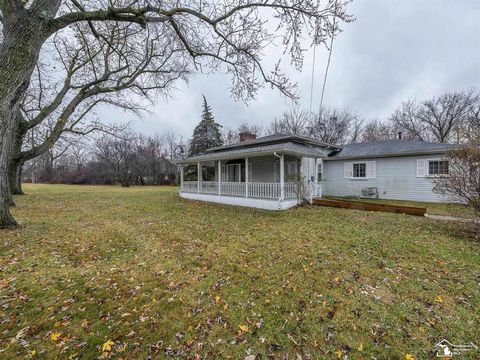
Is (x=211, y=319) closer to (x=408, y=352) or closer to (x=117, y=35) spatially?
(x=408, y=352)

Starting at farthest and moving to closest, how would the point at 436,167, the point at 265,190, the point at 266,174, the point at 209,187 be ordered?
the point at 209,187
the point at 266,174
the point at 436,167
the point at 265,190

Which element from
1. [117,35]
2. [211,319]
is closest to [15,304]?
[211,319]

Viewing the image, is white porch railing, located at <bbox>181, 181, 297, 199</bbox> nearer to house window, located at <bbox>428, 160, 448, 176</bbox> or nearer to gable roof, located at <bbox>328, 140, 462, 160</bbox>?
gable roof, located at <bbox>328, 140, 462, 160</bbox>

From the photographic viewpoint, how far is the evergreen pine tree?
30062 mm

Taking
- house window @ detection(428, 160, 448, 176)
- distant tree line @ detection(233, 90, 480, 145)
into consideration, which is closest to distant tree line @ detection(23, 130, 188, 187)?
distant tree line @ detection(233, 90, 480, 145)

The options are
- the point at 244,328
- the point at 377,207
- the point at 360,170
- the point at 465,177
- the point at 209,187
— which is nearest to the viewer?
the point at 244,328

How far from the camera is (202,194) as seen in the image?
53.0ft

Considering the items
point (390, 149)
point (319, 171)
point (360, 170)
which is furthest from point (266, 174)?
point (390, 149)

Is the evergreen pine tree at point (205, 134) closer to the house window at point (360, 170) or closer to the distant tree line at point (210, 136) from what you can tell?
the distant tree line at point (210, 136)

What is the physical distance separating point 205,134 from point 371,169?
2090 centimetres

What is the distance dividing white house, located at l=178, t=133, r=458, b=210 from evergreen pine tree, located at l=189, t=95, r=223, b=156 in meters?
12.9

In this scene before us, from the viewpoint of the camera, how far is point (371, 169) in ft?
51.0

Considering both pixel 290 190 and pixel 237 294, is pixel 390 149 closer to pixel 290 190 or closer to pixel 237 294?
pixel 290 190

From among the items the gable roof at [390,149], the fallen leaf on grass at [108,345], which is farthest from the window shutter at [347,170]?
the fallen leaf on grass at [108,345]
